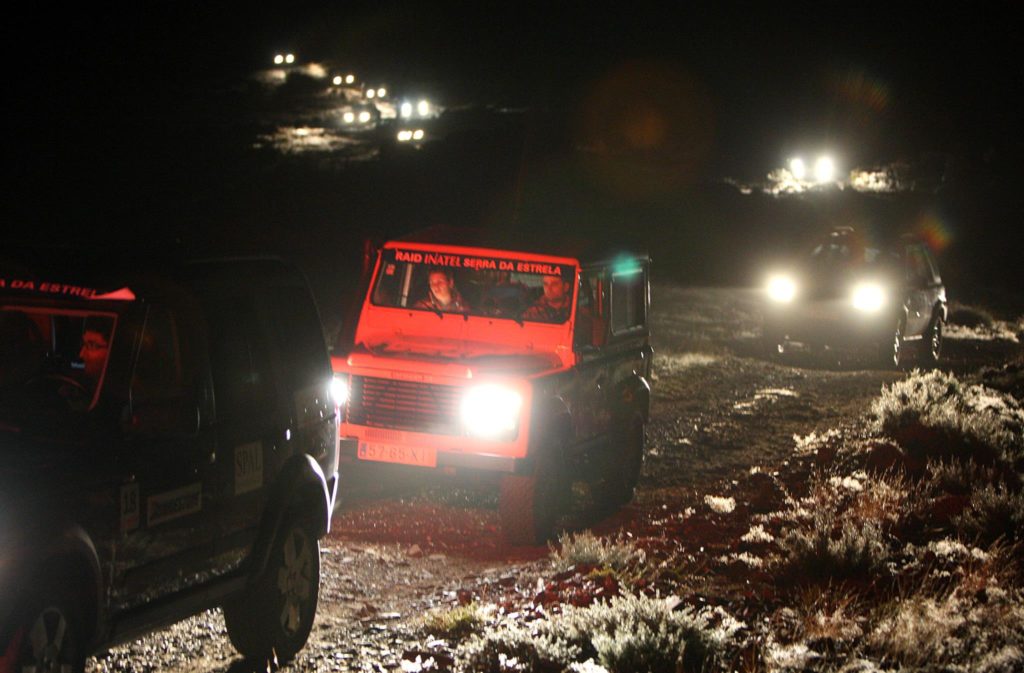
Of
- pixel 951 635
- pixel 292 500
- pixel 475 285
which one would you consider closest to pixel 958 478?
pixel 475 285

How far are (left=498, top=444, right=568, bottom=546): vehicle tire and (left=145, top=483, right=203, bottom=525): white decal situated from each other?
161 inches

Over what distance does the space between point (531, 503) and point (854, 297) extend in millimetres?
11711

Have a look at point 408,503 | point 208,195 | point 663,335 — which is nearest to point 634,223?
point 208,195

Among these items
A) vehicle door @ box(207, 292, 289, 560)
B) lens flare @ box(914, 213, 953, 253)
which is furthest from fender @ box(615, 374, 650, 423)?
lens flare @ box(914, 213, 953, 253)

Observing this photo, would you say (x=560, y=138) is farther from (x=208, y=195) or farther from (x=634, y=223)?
(x=208, y=195)

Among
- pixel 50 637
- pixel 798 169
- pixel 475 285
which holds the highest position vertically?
pixel 798 169

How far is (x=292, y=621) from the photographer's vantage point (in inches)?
254

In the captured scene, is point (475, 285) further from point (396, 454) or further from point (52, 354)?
point (52, 354)

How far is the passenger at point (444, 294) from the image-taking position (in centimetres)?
1059

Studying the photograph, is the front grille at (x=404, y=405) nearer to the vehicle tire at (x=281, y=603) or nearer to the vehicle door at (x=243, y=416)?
the vehicle tire at (x=281, y=603)

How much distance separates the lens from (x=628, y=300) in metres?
11.3

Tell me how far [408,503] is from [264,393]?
4.76 meters

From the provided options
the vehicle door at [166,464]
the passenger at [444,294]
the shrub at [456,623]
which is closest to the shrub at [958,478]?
the passenger at [444,294]

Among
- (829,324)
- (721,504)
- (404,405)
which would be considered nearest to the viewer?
(404,405)
